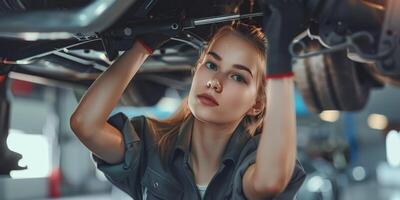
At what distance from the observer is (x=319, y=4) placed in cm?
109

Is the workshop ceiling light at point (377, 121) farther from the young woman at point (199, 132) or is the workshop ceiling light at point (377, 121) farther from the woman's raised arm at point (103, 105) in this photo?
the woman's raised arm at point (103, 105)

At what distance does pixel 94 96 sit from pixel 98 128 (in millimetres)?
73

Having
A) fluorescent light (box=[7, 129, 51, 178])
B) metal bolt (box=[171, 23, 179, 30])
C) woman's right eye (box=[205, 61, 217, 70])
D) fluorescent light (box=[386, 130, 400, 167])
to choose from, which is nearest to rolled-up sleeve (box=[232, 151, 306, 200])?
woman's right eye (box=[205, 61, 217, 70])

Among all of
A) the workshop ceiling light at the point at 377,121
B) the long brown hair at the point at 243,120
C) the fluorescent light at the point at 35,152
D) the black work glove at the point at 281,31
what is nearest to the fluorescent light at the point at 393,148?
the workshop ceiling light at the point at 377,121

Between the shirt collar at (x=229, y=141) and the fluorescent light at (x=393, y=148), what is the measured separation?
813cm

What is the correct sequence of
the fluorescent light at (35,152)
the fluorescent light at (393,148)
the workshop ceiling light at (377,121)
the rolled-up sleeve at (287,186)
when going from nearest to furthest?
the rolled-up sleeve at (287,186), the fluorescent light at (35,152), the fluorescent light at (393,148), the workshop ceiling light at (377,121)

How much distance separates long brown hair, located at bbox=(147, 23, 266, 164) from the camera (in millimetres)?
1312

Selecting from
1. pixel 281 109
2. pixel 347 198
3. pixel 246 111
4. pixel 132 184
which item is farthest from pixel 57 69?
pixel 347 198

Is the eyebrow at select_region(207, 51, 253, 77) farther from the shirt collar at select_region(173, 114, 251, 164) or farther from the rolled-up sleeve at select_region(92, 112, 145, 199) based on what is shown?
the rolled-up sleeve at select_region(92, 112, 145, 199)

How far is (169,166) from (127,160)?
10 centimetres

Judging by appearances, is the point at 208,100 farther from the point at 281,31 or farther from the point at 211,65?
the point at 281,31

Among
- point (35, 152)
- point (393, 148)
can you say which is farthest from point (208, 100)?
point (393, 148)

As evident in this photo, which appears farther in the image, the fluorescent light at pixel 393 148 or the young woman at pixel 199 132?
the fluorescent light at pixel 393 148

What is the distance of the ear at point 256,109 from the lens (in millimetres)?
1349
